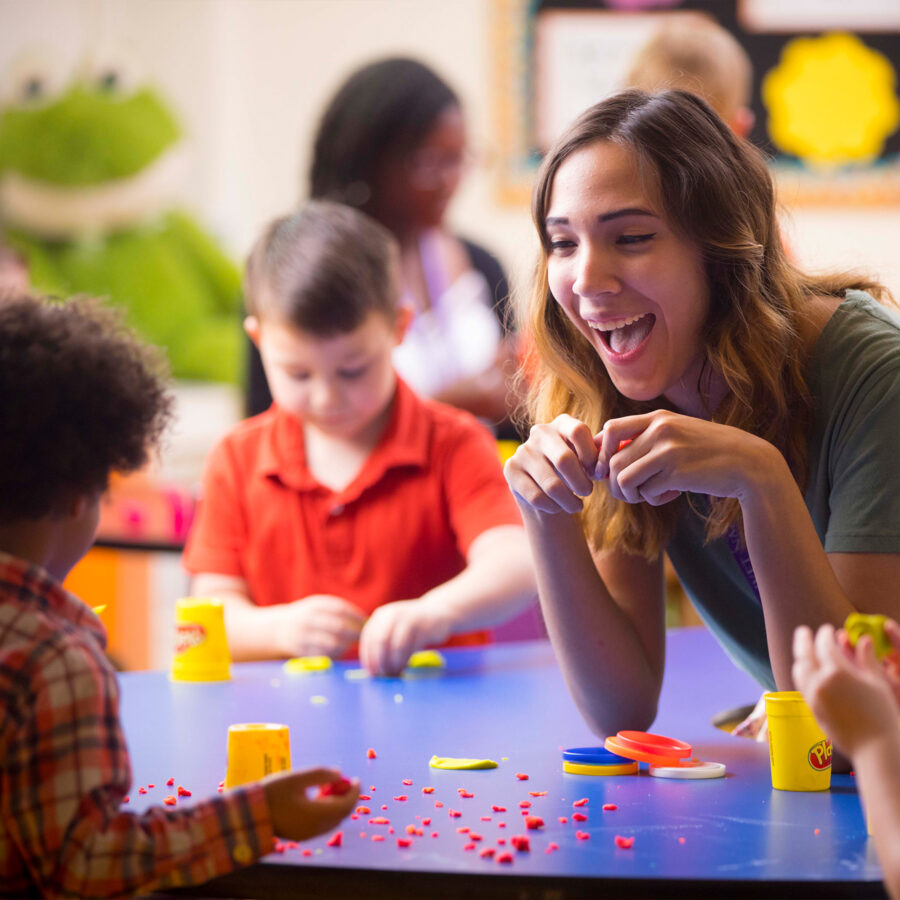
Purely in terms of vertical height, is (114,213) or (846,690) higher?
(114,213)

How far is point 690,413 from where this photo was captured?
127 centimetres

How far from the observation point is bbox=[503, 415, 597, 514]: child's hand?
109 cm

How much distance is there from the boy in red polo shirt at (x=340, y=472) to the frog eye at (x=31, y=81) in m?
2.29

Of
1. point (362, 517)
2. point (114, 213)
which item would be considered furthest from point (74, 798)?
point (114, 213)

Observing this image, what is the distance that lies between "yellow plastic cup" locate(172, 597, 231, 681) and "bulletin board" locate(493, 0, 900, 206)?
2.88 meters

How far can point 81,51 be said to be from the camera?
4035mm

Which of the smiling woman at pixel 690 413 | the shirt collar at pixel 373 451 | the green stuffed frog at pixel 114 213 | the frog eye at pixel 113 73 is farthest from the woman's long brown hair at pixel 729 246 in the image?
the frog eye at pixel 113 73

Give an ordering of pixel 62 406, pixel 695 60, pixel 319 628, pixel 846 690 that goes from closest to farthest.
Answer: pixel 846 690, pixel 62 406, pixel 319 628, pixel 695 60

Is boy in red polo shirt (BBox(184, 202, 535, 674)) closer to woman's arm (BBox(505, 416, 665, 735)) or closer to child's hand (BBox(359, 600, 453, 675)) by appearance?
child's hand (BBox(359, 600, 453, 675))

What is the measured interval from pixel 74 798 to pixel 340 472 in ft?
3.91

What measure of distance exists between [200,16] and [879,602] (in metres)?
3.76

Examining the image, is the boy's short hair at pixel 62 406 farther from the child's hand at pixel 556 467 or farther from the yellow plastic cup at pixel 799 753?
the yellow plastic cup at pixel 799 753

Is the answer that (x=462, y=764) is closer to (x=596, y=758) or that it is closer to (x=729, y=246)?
(x=596, y=758)

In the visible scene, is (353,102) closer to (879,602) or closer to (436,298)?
(436,298)
